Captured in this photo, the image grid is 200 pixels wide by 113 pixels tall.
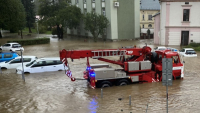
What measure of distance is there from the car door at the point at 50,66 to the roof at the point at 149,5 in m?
51.4

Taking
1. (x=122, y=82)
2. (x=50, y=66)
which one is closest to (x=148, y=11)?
(x=50, y=66)

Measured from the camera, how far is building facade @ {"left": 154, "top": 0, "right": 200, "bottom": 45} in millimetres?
37844

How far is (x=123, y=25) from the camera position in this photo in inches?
1960

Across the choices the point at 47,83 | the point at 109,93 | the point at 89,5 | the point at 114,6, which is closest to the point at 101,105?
the point at 109,93

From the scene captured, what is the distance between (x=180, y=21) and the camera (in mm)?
38375

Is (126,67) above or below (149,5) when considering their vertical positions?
below

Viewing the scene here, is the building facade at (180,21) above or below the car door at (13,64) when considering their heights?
above

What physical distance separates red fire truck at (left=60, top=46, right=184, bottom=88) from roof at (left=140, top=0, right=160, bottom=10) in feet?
173

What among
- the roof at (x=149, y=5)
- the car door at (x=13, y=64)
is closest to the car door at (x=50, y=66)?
the car door at (x=13, y=64)

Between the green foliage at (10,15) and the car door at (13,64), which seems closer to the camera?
the car door at (13,64)

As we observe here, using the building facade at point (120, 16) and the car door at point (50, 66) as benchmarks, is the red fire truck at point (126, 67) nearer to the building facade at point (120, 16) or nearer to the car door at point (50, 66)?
the car door at point (50, 66)

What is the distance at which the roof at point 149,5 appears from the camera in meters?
65.4

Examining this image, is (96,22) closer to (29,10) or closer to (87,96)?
(29,10)

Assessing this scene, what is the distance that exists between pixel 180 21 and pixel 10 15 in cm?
3605
